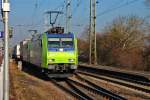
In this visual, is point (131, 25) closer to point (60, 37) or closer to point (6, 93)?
point (60, 37)

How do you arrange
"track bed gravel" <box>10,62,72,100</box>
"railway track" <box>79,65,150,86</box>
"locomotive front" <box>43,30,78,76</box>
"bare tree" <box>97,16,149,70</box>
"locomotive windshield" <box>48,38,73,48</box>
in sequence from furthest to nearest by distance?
"bare tree" <box>97,16,149,70</box>, "locomotive windshield" <box>48,38,73,48</box>, "locomotive front" <box>43,30,78,76</box>, "railway track" <box>79,65,150,86</box>, "track bed gravel" <box>10,62,72,100</box>

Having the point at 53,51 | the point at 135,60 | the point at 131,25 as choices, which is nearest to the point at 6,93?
the point at 53,51

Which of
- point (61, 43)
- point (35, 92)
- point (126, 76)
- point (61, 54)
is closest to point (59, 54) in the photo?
point (61, 54)

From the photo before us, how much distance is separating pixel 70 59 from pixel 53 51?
115 cm

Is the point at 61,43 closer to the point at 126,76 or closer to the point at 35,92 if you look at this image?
the point at 126,76

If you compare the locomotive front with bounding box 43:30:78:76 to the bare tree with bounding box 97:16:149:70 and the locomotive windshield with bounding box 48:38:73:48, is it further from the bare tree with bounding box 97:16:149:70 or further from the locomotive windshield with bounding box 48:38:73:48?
the bare tree with bounding box 97:16:149:70

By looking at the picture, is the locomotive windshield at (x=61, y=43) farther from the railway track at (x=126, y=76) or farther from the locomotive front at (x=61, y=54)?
the railway track at (x=126, y=76)

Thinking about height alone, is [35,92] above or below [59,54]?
below

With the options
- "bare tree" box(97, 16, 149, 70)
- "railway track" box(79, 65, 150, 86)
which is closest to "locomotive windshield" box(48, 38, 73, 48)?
"railway track" box(79, 65, 150, 86)

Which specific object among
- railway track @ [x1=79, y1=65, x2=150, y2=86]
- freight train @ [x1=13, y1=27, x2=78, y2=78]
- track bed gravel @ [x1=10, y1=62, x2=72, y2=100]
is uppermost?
freight train @ [x1=13, y1=27, x2=78, y2=78]

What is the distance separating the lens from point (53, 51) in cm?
2752

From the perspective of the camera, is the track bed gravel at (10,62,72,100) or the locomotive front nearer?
the track bed gravel at (10,62,72,100)

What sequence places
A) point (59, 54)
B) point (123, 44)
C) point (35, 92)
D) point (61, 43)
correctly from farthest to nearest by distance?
1. point (123, 44)
2. point (61, 43)
3. point (59, 54)
4. point (35, 92)

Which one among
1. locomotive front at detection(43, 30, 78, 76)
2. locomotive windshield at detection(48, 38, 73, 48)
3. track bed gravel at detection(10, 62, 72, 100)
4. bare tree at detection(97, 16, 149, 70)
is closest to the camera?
track bed gravel at detection(10, 62, 72, 100)
